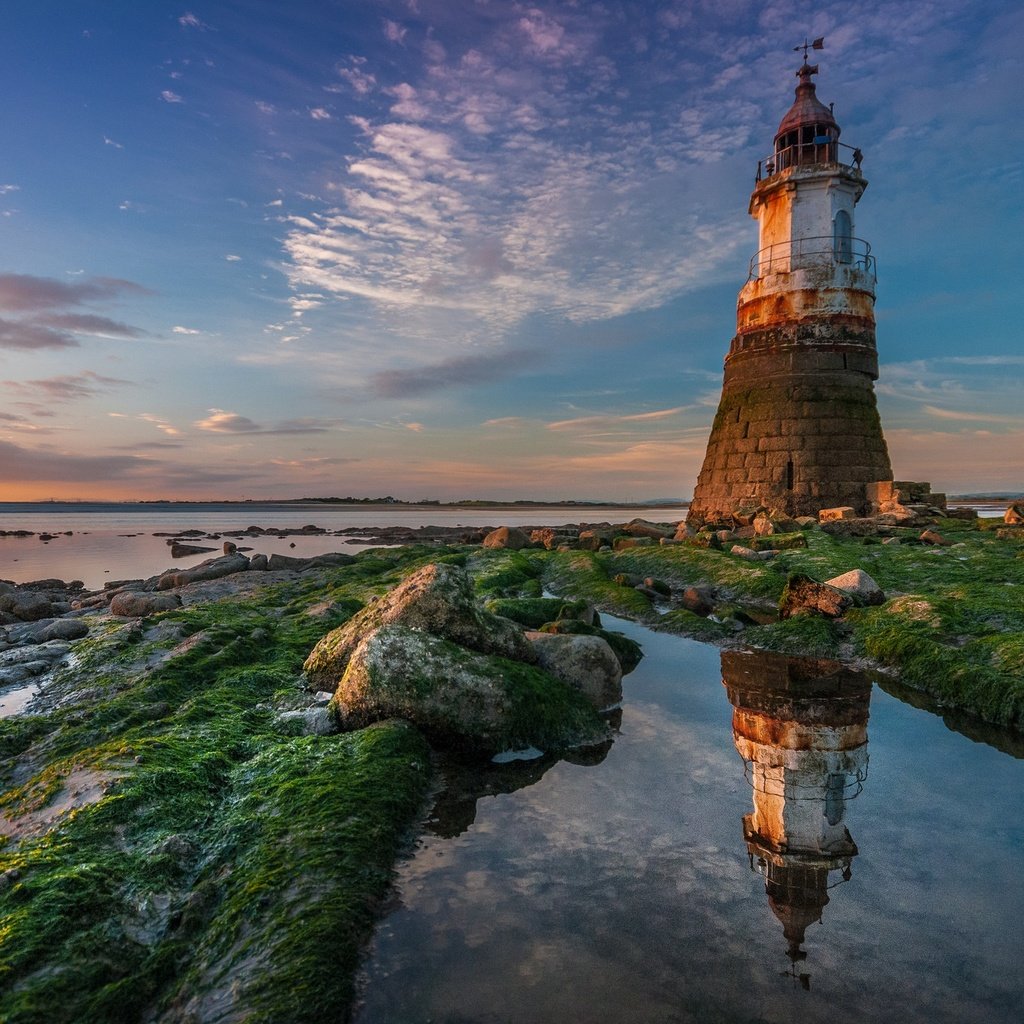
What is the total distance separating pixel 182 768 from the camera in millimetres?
4918

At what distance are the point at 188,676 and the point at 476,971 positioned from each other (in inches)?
219

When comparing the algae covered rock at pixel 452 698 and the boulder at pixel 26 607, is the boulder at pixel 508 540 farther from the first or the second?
the algae covered rock at pixel 452 698

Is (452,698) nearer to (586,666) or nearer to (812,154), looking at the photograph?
(586,666)

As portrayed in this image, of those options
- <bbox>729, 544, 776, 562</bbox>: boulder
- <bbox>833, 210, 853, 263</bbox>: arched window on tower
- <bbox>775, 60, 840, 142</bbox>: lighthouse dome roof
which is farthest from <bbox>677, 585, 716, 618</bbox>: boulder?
<bbox>775, 60, 840, 142</bbox>: lighthouse dome roof

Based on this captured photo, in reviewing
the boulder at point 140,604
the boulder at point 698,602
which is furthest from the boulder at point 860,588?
the boulder at point 140,604

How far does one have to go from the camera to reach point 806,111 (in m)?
22.9

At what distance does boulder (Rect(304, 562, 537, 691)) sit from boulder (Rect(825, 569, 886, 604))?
6.04m

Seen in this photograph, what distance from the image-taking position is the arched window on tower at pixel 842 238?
22.0 metres

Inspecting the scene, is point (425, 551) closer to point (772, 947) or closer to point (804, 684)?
point (804, 684)

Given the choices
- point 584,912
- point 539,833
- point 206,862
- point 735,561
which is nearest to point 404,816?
point 539,833

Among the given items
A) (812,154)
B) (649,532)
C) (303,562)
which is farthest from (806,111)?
(303,562)

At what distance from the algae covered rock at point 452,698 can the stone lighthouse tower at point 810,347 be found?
18.0 meters

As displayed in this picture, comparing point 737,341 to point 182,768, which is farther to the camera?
point 737,341

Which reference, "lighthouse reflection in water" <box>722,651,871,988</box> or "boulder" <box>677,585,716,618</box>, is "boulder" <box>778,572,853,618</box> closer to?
"boulder" <box>677,585,716,618</box>
